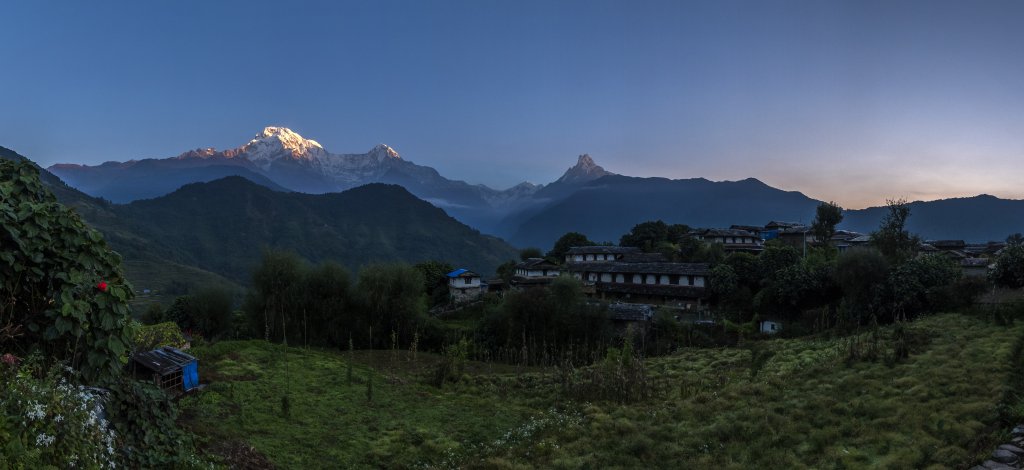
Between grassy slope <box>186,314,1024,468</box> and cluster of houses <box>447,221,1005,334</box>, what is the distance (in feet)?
59.4

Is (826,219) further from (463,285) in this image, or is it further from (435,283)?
(435,283)

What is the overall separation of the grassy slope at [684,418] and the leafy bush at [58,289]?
4.98m

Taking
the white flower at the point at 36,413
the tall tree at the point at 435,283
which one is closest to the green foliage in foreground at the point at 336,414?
the white flower at the point at 36,413

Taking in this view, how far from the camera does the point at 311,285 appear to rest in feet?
118

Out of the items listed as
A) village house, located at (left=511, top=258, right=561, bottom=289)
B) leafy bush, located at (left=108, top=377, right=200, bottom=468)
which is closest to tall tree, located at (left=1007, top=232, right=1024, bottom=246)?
leafy bush, located at (left=108, top=377, right=200, bottom=468)

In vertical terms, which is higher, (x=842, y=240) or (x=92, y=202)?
(x=92, y=202)

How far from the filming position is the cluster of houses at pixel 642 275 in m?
43.0

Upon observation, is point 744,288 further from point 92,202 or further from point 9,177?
point 92,202

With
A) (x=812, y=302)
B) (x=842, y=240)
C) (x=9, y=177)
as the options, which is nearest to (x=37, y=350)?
(x=9, y=177)

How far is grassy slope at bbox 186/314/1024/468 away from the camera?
10.0 m

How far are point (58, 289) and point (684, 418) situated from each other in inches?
541

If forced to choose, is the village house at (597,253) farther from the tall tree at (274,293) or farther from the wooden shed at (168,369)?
the wooden shed at (168,369)

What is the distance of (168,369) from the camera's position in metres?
14.8

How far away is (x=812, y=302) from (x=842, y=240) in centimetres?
4415
